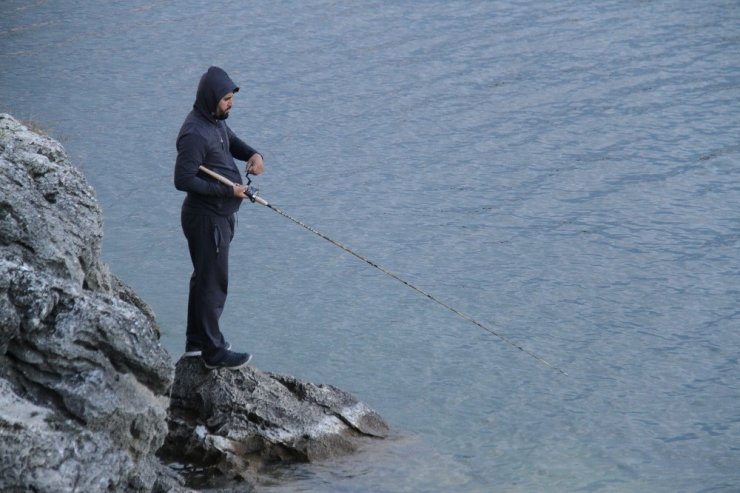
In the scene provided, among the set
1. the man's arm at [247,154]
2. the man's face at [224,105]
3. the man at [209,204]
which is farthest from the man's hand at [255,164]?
the man's face at [224,105]

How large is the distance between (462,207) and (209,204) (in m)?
6.30

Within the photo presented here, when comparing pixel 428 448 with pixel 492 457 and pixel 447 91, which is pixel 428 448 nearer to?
pixel 492 457

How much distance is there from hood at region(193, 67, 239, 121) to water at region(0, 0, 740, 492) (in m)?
2.50

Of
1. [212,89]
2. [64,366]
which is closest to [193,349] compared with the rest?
[212,89]

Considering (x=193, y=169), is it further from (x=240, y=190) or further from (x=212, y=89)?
(x=212, y=89)

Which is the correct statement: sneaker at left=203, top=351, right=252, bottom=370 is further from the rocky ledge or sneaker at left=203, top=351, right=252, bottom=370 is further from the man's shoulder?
the man's shoulder

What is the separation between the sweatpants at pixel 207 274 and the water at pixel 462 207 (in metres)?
1.06

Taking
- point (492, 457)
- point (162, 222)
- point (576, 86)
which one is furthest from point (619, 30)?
point (492, 457)

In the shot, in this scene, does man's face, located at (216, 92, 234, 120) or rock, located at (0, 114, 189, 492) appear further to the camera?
man's face, located at (216, 92, 234, 120)

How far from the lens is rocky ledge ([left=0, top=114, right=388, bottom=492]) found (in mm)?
5008

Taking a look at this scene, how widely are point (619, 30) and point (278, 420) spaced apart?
14.0m

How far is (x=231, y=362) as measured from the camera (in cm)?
766

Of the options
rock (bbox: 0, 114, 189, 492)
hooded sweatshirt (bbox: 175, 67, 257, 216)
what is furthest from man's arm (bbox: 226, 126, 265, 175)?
rock (bbox: 0, 114, 189, 492)

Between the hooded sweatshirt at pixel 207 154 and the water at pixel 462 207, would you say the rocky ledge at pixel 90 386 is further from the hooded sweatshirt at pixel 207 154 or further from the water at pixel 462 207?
the hooded sweatshirt at pixel 207 154
